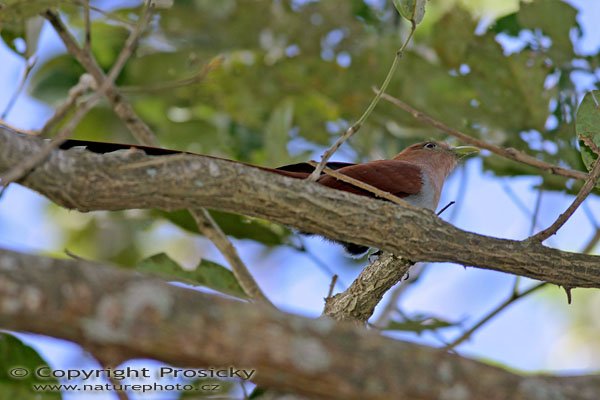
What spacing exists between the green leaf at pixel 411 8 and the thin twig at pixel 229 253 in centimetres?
152

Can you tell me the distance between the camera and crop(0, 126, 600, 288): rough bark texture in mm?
2479

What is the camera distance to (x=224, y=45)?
643cm

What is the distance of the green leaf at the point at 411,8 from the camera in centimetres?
309

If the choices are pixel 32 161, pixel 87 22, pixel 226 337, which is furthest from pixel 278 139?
pixel 226 337

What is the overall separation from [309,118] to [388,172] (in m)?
2.15

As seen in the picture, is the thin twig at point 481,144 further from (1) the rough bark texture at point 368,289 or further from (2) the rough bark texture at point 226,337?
(2) the rough bark texture at point 226,337

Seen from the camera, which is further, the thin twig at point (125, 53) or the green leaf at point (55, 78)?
the green leaf at point (55, 78)

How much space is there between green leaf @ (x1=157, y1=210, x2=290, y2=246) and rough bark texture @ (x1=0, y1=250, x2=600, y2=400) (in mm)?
2357

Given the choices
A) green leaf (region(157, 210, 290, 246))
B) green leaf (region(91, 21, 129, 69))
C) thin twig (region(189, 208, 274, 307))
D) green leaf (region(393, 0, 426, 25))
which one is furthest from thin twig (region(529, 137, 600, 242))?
green leaf (region(91, 21, 129, 69))

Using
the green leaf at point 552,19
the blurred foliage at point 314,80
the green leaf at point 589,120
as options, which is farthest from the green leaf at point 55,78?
the green leaf at point 589,120

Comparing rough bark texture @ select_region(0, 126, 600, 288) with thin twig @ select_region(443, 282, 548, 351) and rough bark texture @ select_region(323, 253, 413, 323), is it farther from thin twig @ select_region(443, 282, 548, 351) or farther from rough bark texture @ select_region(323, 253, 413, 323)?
thin twig @ select_region(443, 282, 548, 351)

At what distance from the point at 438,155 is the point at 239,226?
1279 mm

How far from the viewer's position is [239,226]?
14.3 ft

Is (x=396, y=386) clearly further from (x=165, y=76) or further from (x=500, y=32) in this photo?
(x=165, y=76)
